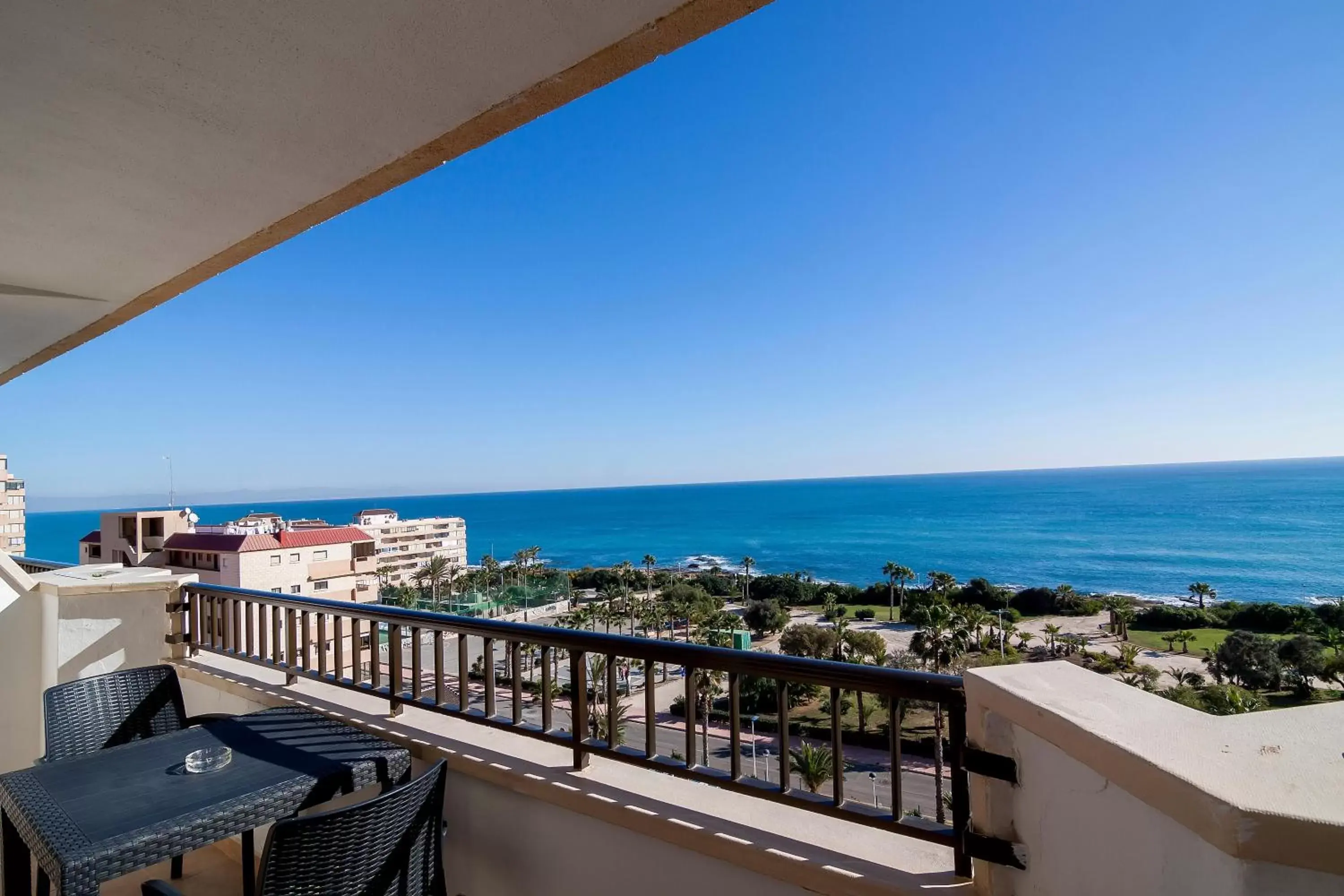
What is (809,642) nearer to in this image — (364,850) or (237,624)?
(237,624)

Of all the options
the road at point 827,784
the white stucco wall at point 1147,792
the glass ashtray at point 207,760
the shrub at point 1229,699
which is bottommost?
the road at point 827,784

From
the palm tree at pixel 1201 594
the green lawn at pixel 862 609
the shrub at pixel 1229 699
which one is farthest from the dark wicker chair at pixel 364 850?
the palm tree at pixel 1201 594

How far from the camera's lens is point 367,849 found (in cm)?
140

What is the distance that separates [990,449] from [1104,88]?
3761 cm

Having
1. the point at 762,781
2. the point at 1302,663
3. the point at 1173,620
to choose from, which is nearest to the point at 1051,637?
the point at 1302,663

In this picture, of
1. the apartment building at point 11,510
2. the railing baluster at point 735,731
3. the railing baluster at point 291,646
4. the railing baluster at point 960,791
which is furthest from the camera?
the apartment building at point 11,510

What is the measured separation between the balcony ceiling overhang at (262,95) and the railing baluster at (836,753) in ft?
5.12

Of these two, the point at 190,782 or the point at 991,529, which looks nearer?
the point at 190,782

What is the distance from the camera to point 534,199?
1343cm

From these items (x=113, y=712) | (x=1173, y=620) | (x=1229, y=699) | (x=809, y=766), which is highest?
(x=113, y=712)

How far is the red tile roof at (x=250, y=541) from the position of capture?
762 inches

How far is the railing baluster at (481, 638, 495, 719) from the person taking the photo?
84.4 inches

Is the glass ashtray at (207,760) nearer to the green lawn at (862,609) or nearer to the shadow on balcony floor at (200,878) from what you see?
the shadow on balcony floor at (200,878)

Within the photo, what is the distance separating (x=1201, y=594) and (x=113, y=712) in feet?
127
